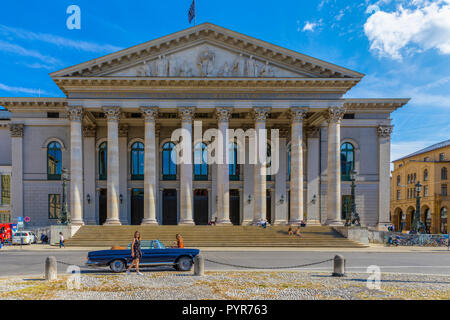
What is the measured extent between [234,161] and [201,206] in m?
6.55

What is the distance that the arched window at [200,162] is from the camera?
42.1 meters

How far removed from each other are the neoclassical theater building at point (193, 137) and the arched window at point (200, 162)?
120 mm

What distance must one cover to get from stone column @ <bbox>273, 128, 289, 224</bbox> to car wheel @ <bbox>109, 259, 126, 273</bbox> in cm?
2745

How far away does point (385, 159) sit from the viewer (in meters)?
43.0

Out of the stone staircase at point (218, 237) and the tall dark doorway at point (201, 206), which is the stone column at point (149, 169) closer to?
the stone staircase at point (218, 237)

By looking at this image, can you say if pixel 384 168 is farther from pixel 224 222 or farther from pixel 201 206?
pixel 201 206

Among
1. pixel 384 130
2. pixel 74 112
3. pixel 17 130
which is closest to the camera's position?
pixel 74 112

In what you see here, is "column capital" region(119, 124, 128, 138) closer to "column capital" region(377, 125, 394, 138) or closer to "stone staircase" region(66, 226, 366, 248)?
"stone staircase" region(66, 226, 366, 248)

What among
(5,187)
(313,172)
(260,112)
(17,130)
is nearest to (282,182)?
(313,172)

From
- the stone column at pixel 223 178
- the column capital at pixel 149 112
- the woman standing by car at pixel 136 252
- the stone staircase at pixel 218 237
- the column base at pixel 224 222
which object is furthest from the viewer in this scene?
the column capital at pixel 149 112

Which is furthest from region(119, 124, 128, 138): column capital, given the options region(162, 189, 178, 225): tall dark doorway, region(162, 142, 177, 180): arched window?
region(162, 189, 178, 225): tall dark doorway

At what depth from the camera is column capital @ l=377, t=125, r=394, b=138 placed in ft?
140

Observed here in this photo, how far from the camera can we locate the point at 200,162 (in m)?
42.3

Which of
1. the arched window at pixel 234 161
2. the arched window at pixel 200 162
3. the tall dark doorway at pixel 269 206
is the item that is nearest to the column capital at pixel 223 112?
the arched window at pixel 234 161
